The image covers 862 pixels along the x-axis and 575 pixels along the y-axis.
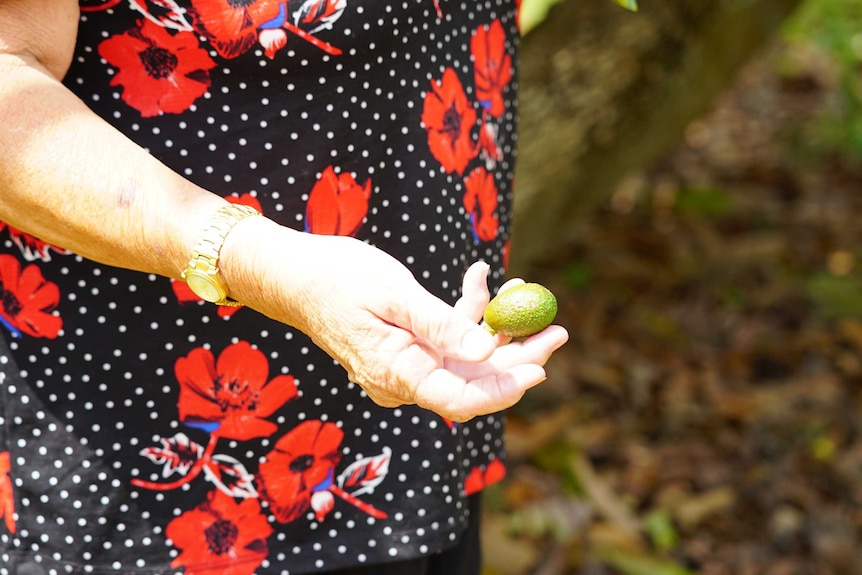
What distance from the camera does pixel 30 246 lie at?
4.11 ft

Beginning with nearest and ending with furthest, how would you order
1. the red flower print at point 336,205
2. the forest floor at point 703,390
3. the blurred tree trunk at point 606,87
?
1. the red flower print at point 336,205
2. the blurred tree trunk at point 606,87
3. the forest floor at point 703,390

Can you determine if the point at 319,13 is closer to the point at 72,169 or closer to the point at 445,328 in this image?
the point at 72,169

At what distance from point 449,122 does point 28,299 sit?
2.08 ft

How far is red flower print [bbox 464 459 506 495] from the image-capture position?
5.04 feet

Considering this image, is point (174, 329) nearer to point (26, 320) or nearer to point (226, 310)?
point (226, 310)

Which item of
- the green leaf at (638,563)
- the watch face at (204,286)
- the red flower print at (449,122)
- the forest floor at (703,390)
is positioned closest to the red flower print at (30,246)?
the watch face at (204,286)

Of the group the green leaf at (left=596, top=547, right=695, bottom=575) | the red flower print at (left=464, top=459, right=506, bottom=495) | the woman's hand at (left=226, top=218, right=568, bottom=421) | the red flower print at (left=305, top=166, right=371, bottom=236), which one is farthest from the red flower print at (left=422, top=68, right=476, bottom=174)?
the green leaf at (left=596, top=547, right=695, bottom=575)

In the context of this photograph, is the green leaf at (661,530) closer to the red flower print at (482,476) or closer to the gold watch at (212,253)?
the red flower print at (482,476)

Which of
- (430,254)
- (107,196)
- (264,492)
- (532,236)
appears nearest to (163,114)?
(107,196)

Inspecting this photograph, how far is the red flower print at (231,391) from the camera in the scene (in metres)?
1.31

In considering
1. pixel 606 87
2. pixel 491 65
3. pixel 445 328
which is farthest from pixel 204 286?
pixel 606 87

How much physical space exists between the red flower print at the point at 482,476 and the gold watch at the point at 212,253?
62 cm

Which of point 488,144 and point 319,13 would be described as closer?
point 319,13

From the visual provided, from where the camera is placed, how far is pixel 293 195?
4.14ft
